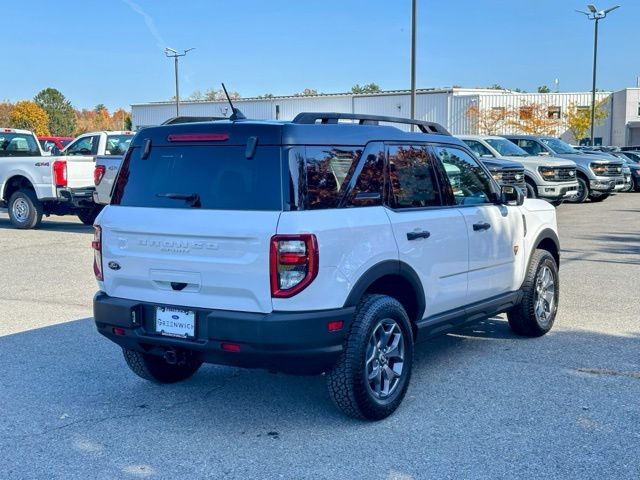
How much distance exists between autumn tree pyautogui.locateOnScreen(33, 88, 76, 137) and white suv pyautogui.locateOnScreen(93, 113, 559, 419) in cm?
8854

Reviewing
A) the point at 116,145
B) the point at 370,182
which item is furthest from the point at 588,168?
the point at 370,182

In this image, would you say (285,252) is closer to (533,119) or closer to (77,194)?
(77,194)

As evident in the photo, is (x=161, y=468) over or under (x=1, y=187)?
under

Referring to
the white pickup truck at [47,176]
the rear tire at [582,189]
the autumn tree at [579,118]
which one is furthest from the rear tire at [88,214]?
the autumn tree at [579,118]

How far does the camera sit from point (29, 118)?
7750cm

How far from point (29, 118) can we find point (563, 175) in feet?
227

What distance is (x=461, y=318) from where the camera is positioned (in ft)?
18.7

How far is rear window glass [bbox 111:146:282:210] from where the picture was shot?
448 centimetres

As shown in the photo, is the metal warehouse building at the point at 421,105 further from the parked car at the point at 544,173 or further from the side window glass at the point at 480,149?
the side window glass at the point at 480,149

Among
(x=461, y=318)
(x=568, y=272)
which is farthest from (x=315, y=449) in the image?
(x=568, y=272)

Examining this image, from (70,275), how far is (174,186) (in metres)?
6.29

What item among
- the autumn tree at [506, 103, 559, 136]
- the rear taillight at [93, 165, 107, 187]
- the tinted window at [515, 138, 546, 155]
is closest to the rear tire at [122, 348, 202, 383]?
the rear taillight at [93, 165, 107, 187]

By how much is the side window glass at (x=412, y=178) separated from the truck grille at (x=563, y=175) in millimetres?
14411

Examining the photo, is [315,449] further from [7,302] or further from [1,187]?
[1,187]
